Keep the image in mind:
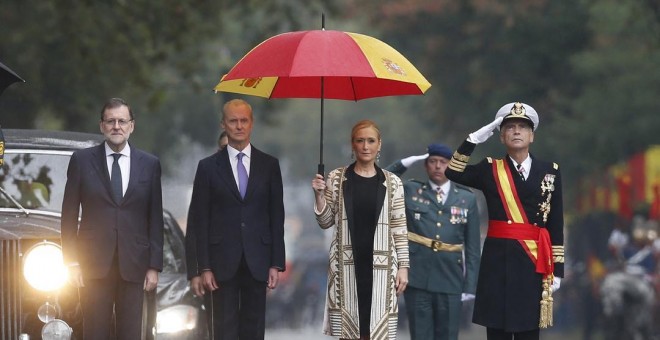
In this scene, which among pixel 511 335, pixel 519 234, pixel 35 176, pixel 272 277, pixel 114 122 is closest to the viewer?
pixel 114 122

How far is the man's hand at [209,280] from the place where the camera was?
34.2ft

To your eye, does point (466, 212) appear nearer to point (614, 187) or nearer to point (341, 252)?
point (341, 252)

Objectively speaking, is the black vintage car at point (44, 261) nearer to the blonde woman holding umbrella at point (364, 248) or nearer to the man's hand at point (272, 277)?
the man's hand at point (272, 277)

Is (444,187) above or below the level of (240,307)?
above

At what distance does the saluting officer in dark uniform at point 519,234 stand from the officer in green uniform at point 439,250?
2.66 meters

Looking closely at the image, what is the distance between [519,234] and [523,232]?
0.03 m

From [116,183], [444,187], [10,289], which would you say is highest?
[116,183]

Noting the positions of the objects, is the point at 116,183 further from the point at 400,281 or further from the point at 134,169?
the point at 400,281

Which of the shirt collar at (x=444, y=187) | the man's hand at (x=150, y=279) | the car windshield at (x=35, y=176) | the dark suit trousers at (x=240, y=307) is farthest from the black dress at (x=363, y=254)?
the shirt collar at (x=444, y=187)

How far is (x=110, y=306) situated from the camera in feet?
32.9

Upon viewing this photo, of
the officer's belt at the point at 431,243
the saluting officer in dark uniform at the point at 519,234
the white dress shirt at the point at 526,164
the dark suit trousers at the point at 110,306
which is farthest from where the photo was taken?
the officer's belt at the point at 431,243

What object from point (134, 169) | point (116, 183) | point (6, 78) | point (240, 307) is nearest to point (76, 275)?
point (116, 183)

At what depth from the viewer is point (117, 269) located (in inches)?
394

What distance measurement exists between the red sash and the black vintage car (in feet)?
8.19
